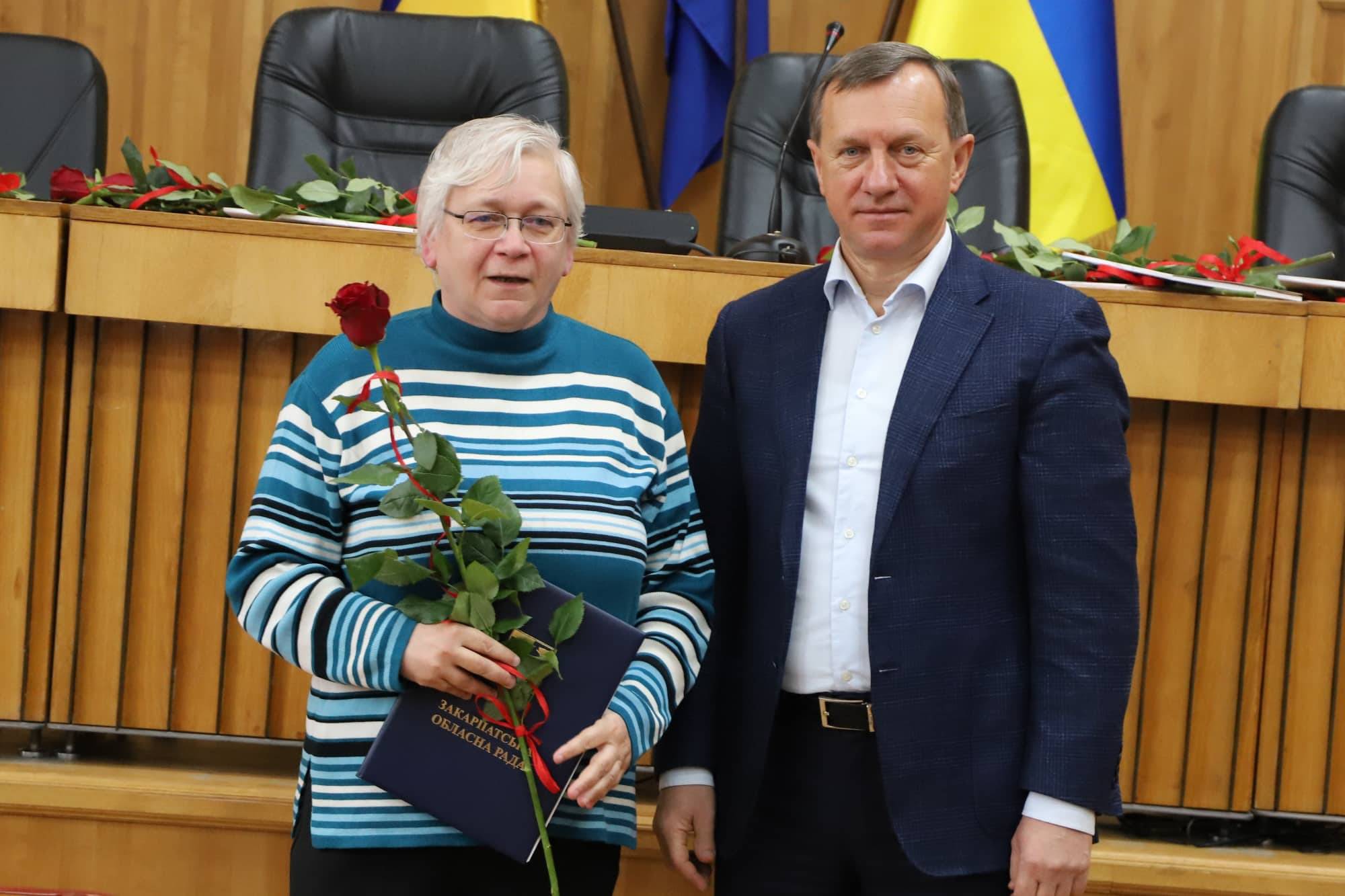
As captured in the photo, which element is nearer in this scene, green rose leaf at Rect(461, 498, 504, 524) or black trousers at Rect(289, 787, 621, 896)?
green rose leaf at Rect(461, 498, 504, 524)

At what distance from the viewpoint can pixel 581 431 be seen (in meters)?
1.31

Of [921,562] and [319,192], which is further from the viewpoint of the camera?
[319,192]

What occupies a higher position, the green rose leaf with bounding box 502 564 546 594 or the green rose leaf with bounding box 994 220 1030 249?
the green rose leaf with bounding box 994 220 1030 249

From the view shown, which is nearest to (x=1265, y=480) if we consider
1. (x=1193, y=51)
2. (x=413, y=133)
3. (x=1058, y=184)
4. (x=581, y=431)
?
(x=581, y=431)

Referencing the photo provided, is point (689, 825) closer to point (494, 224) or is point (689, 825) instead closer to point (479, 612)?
point (479, 612)

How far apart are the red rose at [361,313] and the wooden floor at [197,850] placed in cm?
87

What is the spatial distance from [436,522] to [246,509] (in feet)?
2.04

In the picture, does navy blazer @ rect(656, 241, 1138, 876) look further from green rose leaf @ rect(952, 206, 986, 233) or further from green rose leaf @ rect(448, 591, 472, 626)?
green rose leaf @ rect(952, 206, 986, 233)

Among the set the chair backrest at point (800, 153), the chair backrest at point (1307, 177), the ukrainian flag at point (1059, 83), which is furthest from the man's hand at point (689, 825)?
the ukrainian flag at point (1059, 83)

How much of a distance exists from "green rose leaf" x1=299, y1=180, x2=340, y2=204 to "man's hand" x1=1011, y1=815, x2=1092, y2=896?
1.18 metres

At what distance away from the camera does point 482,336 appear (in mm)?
1302

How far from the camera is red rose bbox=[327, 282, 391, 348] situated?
1.12m

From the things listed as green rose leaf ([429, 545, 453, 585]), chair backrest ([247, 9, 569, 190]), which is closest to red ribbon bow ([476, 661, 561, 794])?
green rose leaf ([429, 545, 453, 585])

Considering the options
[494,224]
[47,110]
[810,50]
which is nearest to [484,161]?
[494,224]
